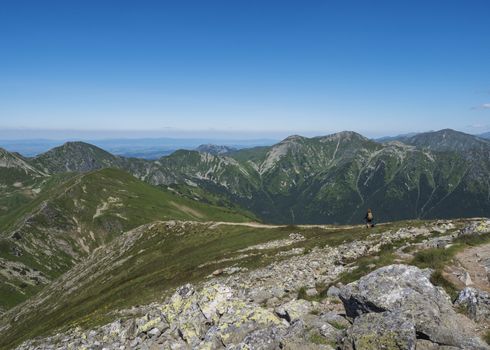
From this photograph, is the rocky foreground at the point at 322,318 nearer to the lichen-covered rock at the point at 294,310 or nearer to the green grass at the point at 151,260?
the lichen-covered rock at the point at 294,310

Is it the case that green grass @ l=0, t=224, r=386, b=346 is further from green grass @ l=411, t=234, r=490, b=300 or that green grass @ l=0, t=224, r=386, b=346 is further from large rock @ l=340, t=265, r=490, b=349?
large rock @ l=340, t=265, r=490, b=349

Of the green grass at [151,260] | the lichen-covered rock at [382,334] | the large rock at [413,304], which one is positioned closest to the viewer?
the lichen-covered rock at [382,334]

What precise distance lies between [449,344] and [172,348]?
43.7 ft

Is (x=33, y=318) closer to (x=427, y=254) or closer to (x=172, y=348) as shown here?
(x=172, y=348)

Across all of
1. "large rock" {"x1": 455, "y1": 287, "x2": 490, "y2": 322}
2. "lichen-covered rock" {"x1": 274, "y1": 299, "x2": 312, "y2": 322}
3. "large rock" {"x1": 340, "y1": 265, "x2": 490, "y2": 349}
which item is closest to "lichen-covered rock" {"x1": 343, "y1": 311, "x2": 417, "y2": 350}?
"large rock" {"x1": 340, "y1": 265, "x2": 490, "y2": 349}

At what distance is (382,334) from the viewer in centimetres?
1246

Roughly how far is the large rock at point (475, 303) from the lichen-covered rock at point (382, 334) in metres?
4.08

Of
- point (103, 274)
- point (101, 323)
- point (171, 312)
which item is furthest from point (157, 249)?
point (171, 312)

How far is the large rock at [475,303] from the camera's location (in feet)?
48.3

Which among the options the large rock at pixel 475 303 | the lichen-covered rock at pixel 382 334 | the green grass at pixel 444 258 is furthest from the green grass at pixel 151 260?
the lichen-covered rock at pixel 382 334

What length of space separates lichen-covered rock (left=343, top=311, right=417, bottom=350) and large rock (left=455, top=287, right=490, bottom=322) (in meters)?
4.08

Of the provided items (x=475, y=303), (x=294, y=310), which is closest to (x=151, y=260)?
(x=294, y=310)

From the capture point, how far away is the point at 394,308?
14648 millimetres

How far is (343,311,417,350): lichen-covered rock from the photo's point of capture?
1219cm
